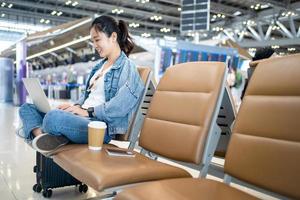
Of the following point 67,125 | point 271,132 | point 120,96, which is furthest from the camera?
point 120,96

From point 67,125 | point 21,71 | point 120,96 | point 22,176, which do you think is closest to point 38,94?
point 67,125

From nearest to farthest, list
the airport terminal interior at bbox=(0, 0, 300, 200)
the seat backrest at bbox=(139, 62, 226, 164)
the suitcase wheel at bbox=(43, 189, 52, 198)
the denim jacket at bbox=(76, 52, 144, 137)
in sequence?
1. the airport terminal interior at bbox=(0, 0, 300, 200)
2. the seat backrest at bbox=(139, 62, 226, 164)
3. the denim jacket at bbox=(76, 52, 144, 137)
4. the suitcase wheel at bbox=(43, 189, 52, 198)

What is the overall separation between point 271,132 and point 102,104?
1.01 meters

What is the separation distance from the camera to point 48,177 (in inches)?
89.0

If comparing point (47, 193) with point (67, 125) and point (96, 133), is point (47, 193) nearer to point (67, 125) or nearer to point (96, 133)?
point (67, 125)

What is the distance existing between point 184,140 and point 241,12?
49.0ft

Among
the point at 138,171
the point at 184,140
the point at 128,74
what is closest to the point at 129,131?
the point at 128,74

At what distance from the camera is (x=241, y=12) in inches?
594

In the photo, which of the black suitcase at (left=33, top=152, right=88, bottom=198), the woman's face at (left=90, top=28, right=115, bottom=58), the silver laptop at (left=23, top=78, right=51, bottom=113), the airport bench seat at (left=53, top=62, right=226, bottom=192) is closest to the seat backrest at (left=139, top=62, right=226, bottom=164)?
the airport bench seat at (left=53, top=62, right=226, bottom=192)

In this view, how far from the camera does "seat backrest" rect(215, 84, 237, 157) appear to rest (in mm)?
1651

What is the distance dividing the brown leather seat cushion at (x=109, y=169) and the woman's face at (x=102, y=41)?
2.65 feet

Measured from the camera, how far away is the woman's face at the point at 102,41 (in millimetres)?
2082

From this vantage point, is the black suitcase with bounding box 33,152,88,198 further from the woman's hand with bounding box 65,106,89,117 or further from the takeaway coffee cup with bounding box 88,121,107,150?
the takeaway coffee cup with bounding box 88,121,107,150

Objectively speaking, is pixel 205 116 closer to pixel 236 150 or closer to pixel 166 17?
pixel 236 150
